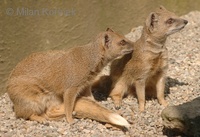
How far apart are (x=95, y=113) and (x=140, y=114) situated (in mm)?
546

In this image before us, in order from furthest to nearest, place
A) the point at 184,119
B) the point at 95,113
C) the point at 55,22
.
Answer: the point at 55,22, the point at 95,113, the point at 184,119

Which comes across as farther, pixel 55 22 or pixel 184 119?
pixel 55 22

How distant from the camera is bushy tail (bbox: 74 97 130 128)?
13.1 ft

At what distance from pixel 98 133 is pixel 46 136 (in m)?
0.48

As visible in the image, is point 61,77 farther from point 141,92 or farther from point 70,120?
point 141,92

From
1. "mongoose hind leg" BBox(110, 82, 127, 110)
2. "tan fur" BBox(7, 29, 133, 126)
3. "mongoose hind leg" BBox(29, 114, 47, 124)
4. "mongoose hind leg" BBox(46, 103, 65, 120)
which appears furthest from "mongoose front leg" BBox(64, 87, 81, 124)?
"mongoose hind leg" BBox(110, 82, 127, 110)

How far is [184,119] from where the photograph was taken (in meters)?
3.70

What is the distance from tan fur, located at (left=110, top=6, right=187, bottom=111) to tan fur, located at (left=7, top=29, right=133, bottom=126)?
0.22 metres

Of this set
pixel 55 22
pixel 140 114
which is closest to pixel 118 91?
pixel 140 114

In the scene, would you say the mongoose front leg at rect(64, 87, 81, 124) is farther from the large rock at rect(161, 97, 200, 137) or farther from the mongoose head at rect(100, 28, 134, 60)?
the large rock at rect(161, 97, 200, 137)

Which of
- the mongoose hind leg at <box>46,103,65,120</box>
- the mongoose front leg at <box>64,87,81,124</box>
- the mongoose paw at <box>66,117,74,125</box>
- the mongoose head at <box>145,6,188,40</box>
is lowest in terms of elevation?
the mongoose paw at <box>66,117,74,125</box>

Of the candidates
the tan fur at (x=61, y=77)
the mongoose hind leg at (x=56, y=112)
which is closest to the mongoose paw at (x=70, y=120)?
the tan fur at (x=61, y=77)

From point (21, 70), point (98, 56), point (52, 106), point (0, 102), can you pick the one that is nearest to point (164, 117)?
point (98, 56)

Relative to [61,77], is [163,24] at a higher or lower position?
higher
